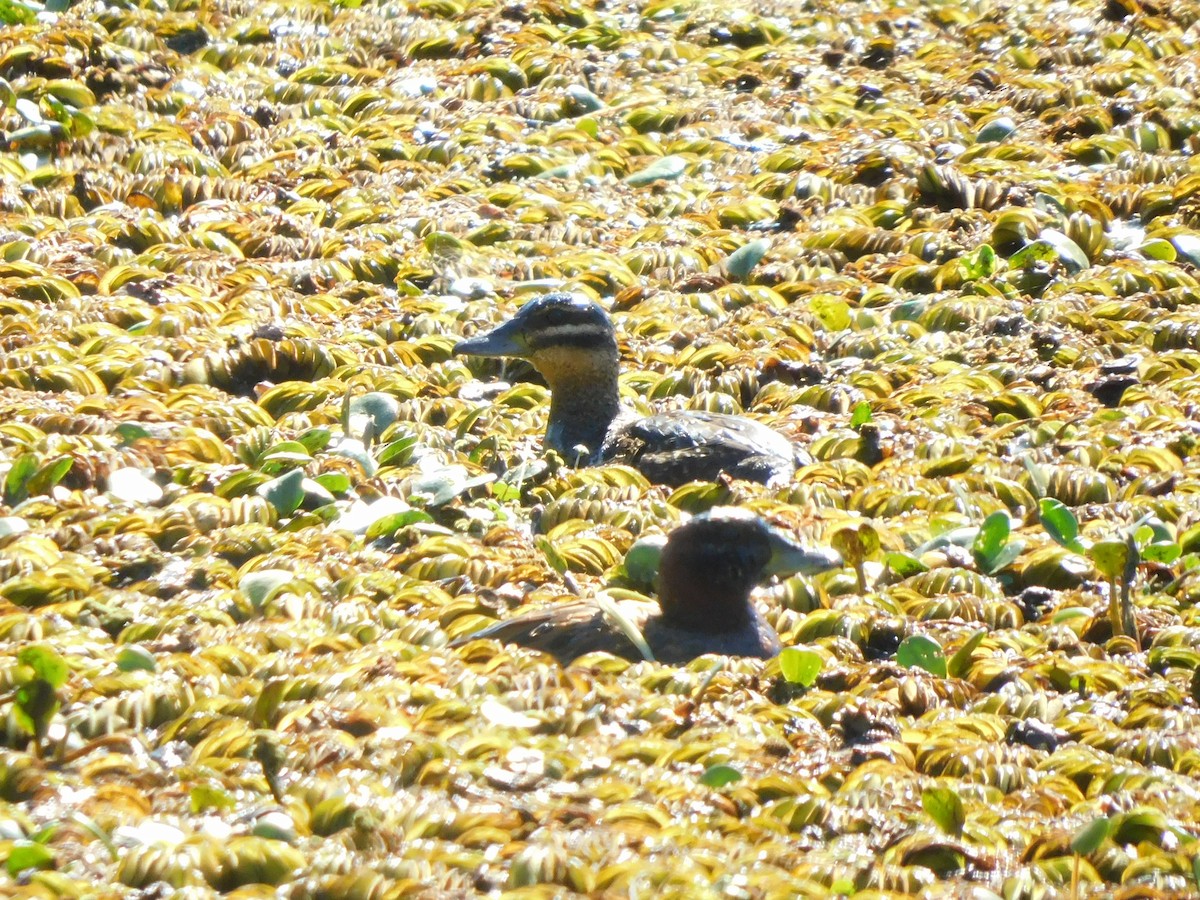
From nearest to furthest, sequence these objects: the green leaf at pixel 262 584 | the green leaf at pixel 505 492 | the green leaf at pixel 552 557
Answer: the green leaf at pixel 262 584 < the green leaf at pixel 552 557 < the green leaf at pixel 505 492

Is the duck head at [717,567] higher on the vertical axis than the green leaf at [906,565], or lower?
higher

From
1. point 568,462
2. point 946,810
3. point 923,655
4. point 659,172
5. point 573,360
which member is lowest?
point 568,462

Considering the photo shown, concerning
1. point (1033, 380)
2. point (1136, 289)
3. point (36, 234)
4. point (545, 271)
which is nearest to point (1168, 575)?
point (1033, 380)

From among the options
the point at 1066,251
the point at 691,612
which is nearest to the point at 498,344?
the point at 691,612

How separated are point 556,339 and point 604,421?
42 centimetres

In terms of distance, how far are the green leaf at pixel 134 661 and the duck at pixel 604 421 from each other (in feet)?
7.79

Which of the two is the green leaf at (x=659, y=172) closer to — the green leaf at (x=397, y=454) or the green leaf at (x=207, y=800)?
the green leaf at (x=397, y=454)

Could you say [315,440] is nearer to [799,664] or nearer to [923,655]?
[799,664]

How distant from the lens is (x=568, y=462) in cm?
698

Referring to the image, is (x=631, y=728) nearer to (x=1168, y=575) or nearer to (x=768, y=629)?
(x=768, y=629)

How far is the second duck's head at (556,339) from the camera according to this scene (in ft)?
23.9

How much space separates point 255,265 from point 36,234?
123 cm

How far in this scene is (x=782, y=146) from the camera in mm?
10484

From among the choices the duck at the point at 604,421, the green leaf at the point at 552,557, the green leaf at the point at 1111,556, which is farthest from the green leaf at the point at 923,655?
the duck at the point at 604,421
